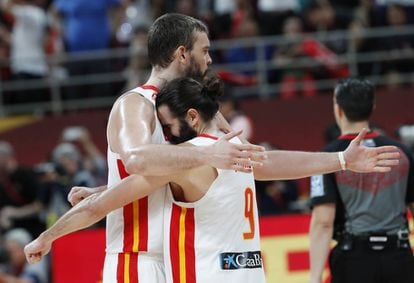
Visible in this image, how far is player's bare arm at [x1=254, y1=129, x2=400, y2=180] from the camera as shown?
18.9 ft

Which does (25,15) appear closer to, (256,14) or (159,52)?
(256,14)

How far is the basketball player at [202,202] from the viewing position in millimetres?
5637

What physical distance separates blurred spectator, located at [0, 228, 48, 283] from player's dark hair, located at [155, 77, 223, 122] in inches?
257

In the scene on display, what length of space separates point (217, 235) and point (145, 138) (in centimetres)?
62

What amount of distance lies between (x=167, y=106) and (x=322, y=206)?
2050 millimetres

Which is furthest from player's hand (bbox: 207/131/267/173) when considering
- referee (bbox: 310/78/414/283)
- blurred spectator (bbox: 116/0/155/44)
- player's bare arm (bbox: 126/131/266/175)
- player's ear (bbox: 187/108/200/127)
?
blurred spectator (bbox: 116/0/155/44)

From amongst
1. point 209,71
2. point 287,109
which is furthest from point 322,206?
point 287,109

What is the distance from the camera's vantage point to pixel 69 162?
1275 centimetres

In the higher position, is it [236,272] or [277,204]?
[236,272]

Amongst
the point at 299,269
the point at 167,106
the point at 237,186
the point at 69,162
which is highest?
the point at 167,106

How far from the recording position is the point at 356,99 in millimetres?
7297

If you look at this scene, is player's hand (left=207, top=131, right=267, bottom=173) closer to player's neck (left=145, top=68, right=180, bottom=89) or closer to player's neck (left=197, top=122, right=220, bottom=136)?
player's neck (left=197, top=122, right=220, bottom=136)

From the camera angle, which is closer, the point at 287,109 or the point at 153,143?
the point at 153,143

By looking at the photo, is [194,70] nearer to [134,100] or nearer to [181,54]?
[181,54]
